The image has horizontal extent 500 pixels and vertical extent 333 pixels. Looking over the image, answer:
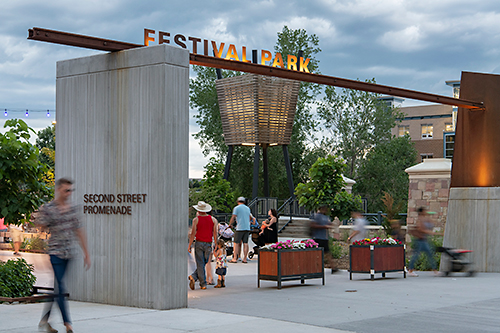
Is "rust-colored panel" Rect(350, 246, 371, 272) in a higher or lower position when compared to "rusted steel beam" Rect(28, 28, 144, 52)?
lower

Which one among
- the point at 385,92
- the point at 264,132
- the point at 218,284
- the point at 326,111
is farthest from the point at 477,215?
the point at 326,111

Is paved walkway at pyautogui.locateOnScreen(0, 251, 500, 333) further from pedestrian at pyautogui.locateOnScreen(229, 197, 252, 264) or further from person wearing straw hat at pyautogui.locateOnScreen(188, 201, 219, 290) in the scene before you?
pedestrian at pyautogui.locateOnScreen(229, 197, 252, 264)

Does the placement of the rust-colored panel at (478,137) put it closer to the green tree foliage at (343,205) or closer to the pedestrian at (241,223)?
the green tree foliage at (343,205)

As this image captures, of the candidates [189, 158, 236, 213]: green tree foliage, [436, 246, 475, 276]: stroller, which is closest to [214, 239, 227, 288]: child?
[436, 246, 475, 276]: stroller

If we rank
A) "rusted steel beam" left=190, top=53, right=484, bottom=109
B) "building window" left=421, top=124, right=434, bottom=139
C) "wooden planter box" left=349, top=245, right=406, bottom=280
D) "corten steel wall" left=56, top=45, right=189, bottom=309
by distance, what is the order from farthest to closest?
"building window" left=421, top=124, right=434, bottom=139, "wooden planter box" left=349, top=245, right=406, bottom=280, "rusted steel beam" left=190, top=53, right=484, bottom=109, "corten steel wall" left=56, top=45, right=189, bottom=309

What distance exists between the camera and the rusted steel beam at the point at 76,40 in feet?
32.2

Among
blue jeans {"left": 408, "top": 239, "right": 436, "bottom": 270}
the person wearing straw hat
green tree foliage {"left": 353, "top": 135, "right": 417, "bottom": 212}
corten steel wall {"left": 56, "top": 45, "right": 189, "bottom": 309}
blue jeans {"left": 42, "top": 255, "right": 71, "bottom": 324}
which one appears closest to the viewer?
blue jeans {"left": 42, "top": 255, "right": 71, "bottom": 324}

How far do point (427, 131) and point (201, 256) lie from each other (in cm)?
7693

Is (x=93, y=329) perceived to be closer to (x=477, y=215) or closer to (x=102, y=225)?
(x=102, y=225)

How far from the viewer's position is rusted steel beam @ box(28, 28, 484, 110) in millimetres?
10016

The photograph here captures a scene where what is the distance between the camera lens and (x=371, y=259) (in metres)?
14.9

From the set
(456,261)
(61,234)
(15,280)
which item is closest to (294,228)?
(456,261)

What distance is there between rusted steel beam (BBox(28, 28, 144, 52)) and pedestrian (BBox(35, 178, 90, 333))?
3.11 metres

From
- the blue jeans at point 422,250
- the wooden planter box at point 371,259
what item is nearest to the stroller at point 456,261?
the blue jeans at point 422,250
